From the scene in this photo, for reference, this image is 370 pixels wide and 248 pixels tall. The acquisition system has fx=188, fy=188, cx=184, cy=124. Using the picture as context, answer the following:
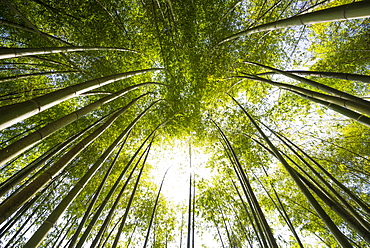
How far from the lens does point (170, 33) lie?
3754 mm

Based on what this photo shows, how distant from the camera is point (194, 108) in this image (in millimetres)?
4664

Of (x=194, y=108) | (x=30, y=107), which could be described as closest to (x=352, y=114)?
(x=30, y=107)

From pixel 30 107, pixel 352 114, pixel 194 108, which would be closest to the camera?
pixel 30 107

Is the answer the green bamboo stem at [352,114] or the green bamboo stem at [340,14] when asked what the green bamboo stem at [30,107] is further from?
the green bamboo stem at [352,114]

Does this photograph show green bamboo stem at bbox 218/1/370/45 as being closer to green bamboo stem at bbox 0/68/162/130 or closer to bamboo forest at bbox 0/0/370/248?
bamboo forest at bbox 0/0/370/248

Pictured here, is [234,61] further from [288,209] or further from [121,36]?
[288,209]

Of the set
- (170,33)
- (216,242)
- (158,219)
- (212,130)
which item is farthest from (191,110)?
(216,242)

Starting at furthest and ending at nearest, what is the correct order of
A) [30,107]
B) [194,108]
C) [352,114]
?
[194,108] → [352,114] → [30,107]

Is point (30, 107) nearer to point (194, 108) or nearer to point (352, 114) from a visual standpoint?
point (352, 114)

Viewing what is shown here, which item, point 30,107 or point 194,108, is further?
point 194,108

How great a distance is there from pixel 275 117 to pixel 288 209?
2.36m

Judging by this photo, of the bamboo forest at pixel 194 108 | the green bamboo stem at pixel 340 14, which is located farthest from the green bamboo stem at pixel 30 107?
the green bamboo stem at pixel 340 14

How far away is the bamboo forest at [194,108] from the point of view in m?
3.32

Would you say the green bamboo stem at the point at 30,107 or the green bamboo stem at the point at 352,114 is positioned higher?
the green bamboo stem at the point at 352,114
